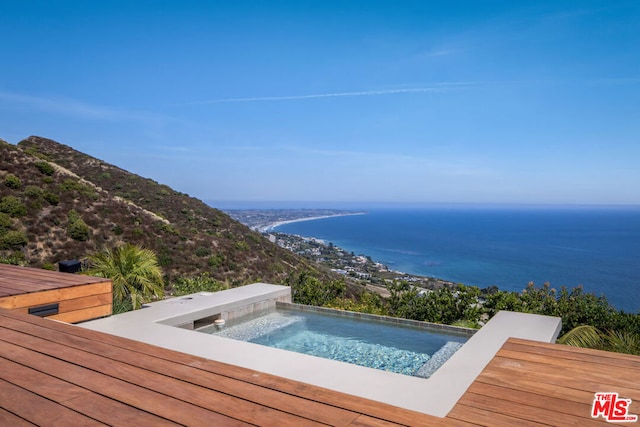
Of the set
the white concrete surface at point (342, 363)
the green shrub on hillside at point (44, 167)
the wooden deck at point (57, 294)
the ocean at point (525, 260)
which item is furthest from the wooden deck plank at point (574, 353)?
the ocean at point (525, 260)

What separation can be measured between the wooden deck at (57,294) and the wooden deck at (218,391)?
1.57 m

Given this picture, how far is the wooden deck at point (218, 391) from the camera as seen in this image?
1.70 metres

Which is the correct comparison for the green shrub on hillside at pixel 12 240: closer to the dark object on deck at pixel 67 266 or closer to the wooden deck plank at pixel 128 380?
the dark object on deck at pixel 67 266

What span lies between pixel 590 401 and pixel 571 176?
46.2 metres

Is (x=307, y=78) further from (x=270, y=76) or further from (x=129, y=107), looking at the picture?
(x=129, y=107)

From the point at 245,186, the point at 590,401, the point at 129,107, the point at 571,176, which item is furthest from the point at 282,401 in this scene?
the point at 571,176

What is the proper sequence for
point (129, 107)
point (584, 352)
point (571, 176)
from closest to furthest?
point (584, 352), point (129, 107), point (571, 176)

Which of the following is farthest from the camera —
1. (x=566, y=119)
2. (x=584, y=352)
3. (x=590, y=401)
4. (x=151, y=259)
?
(x=566, y=119)

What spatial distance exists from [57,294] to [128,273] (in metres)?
1.85

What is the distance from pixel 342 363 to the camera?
3.64 meters

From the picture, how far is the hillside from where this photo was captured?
1603 cm

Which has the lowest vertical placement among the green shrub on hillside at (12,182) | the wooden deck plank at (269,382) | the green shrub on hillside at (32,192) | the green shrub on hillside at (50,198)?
the wooden deck plank at (269,382)

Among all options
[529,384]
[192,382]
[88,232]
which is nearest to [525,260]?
[88,232]

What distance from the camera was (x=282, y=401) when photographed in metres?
1.83
